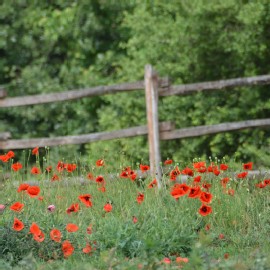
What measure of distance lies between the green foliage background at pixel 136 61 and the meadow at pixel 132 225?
2273mm

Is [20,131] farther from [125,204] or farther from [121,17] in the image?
[125,204]

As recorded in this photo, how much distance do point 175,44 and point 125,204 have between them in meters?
4.72

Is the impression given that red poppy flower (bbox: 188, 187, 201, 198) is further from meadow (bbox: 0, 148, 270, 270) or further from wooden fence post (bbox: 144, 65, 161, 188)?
wooden fence post (bbox: 144, 65, 161, 188)

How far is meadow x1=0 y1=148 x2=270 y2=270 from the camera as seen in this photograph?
183 inches

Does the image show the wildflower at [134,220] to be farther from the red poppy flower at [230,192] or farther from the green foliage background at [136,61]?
the green foliage background at [136,61]

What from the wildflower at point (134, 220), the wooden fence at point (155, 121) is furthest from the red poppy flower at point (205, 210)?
the wooden fence at point (155, 121)

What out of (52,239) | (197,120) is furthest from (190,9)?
(52,239)

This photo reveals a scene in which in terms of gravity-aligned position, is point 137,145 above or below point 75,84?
below

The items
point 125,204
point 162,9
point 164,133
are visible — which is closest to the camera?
point 125,204

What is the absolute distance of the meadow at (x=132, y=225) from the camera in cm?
464

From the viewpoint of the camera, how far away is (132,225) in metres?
5.11

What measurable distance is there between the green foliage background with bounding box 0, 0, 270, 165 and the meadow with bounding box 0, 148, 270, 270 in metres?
2.27

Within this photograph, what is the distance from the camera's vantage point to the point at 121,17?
12.7 m

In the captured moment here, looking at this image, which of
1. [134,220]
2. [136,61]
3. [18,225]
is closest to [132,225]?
[134,220]
